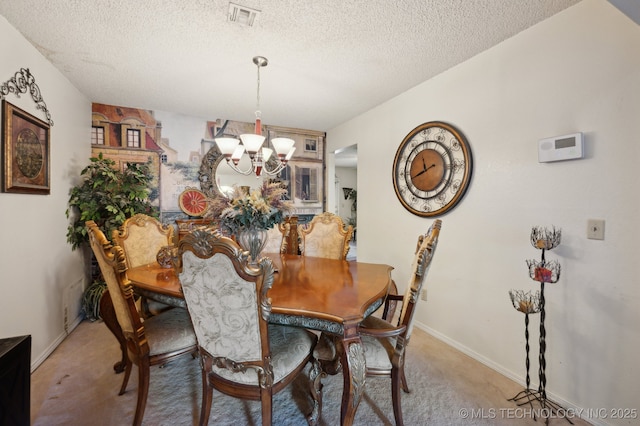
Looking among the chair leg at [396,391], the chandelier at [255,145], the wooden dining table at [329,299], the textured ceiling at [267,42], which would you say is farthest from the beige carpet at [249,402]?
the textured ceiling at [267,42]

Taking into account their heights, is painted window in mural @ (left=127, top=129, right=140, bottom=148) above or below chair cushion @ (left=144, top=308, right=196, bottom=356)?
above

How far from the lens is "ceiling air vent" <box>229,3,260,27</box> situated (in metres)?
1.70

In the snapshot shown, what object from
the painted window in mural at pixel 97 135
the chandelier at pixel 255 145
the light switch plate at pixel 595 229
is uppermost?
the painted window in mural at pixel 97 135

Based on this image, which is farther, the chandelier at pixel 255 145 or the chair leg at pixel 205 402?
the chandelier at pixel 255 145

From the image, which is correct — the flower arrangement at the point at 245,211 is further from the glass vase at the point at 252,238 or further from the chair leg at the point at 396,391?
the chair leg at the point at 396,391

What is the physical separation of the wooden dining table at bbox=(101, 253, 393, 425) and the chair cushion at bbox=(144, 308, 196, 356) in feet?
0.67

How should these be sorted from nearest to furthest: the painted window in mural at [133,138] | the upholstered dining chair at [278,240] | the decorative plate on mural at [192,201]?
1. the upholstered dining chair at [278,240]
2. the painted window in mural at [133,138]
3. the decorative plate on mural at [192,201]

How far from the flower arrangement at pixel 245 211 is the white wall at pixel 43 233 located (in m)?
1.50

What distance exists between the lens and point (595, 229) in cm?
158

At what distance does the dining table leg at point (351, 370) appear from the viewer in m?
1.25

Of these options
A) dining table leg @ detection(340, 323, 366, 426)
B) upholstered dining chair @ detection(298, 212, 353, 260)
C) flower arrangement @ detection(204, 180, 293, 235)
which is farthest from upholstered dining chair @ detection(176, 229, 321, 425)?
upholstered dining chair @ detection(298, 212, 353, 260)

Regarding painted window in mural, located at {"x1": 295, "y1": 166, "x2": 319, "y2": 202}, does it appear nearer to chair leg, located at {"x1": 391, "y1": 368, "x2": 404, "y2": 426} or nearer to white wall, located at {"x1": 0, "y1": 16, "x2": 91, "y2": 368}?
white wall, located at {"x1": 0, "y1": 16, "x2": 91, "y2": 368}

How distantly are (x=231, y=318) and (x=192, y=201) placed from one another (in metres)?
2.99

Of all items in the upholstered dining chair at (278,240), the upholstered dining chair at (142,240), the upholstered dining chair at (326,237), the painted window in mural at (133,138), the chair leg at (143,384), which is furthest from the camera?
the painted window in mural at (133,138)
